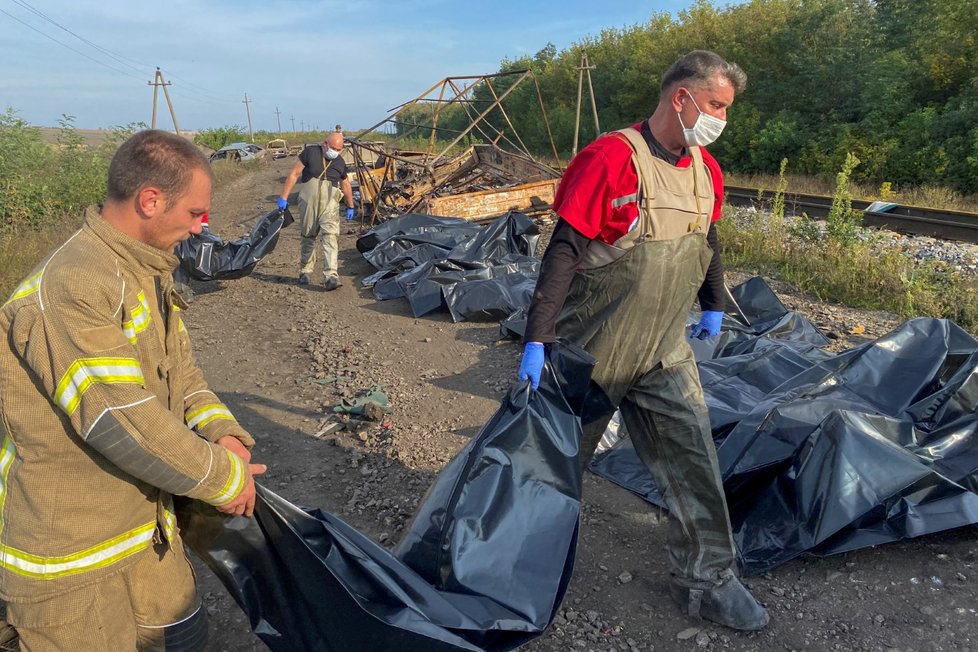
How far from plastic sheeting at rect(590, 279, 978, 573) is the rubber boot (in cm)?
32

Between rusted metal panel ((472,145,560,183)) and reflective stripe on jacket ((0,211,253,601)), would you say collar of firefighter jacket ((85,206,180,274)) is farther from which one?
rusted metal panel ((472,145,560,183))

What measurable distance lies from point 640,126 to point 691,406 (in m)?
1.04

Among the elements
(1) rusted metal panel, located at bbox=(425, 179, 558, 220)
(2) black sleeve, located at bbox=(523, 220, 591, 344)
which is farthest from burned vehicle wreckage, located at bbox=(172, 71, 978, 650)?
(1) rusted metal panel, located at bbox=(425, 179, 558, 220)

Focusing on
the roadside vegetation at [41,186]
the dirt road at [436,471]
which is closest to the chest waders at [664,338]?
the dirt road at [436,471]

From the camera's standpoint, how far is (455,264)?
291 inches

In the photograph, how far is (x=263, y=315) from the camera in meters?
7.12

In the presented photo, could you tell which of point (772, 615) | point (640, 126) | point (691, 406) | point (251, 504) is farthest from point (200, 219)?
point (772, 615)

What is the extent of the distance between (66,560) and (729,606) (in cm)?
212

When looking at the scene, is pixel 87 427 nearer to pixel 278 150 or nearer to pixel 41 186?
pixel 41 186

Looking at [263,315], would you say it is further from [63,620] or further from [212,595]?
[63,620]

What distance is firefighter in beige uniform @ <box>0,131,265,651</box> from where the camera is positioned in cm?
148

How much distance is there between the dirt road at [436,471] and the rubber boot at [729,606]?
1.9 inches

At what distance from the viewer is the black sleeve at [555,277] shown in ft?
7.79

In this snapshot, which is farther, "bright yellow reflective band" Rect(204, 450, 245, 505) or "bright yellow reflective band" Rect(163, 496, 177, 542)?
"bright yellow reflective band" Rect(163, 496, 177, 542)
